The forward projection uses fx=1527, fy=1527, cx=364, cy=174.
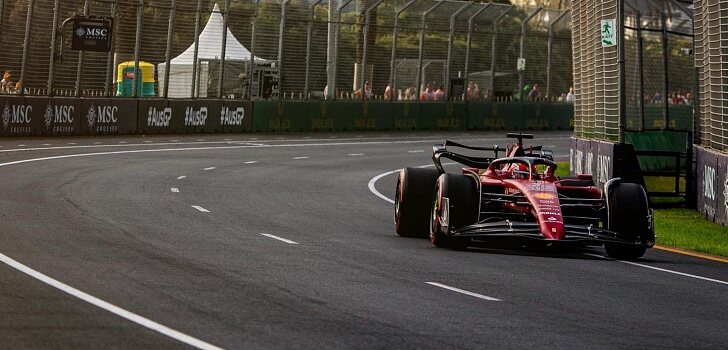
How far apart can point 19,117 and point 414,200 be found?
23487 mm

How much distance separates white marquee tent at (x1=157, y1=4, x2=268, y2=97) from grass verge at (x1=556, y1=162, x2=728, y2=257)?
79.1 ft

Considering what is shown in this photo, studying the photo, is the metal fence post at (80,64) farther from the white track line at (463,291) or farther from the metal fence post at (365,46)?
the white track line at (463,291)

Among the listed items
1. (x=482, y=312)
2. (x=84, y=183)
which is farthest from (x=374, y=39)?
(x=482, y=312)

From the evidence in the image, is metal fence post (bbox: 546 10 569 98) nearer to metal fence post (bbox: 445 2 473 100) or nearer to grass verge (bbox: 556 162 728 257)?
metal fence post (bbox: 445 2 473 100)

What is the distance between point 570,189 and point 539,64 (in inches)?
1719

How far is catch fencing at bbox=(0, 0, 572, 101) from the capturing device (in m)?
42.4

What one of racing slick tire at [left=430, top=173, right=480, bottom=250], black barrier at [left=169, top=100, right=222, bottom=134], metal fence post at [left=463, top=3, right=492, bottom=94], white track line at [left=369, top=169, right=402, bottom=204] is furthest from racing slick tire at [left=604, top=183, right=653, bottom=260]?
metal fence post at [left=463, top=3, right=492, bottom=94]

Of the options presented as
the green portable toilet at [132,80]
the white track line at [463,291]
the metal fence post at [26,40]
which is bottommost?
the white track line at [463,291]

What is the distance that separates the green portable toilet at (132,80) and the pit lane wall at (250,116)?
54 cm

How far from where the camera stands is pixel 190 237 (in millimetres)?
16859

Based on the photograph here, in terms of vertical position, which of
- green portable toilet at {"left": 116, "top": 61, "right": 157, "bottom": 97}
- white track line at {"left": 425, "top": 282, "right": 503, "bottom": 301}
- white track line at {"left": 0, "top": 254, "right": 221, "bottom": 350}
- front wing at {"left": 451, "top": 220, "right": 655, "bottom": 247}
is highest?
green portable toilet at {"left": 116, "top": 61, "right": 157, "bottom": 97}

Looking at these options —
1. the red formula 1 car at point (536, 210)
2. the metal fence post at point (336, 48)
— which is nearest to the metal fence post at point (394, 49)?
the metal fence post at point (336, 48)

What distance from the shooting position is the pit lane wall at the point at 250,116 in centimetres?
4059

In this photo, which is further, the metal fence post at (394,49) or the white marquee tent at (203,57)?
the metal fence post at (394,49)
